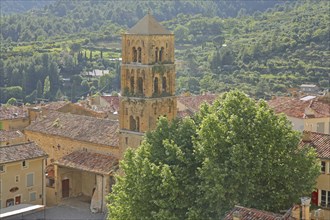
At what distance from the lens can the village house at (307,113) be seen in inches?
2354

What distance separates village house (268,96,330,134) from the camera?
5980 cm

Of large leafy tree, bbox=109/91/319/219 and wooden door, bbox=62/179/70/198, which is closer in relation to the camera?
large leafy tree, bbox=109/91/319/219

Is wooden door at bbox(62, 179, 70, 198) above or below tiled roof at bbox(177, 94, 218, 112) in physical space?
below

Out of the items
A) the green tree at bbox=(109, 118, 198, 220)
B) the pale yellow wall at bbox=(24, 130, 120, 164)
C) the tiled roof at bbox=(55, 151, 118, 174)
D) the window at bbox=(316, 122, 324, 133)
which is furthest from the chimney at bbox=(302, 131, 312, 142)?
the pale yellow wall at bbox=(24, 130, 120, 164)

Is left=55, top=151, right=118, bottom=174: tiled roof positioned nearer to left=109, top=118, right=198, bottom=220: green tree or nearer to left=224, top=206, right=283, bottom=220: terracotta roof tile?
left=109, top=118, right=198, bottom=220: green tree

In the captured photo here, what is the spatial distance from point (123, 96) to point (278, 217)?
2276cm

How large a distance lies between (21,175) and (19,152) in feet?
6.36

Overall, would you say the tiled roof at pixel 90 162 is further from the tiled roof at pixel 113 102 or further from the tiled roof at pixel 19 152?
the tiled roof at pixel 113 102

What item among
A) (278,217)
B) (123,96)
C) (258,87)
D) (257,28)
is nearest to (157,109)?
(123,96)

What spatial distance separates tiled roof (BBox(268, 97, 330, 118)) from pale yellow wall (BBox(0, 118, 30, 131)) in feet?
99.9

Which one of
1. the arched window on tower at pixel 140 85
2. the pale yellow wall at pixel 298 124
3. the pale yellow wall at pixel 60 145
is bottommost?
the pale yellow wall at pixel 60 145

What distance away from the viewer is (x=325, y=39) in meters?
135

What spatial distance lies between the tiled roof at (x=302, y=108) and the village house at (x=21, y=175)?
21.4m

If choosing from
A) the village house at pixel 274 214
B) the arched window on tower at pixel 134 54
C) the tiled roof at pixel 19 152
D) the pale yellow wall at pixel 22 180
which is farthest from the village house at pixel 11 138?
the village house at pixel 274 214
